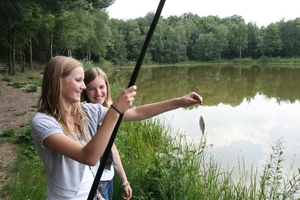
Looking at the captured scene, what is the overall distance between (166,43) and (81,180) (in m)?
57.2

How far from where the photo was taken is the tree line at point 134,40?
857 inches

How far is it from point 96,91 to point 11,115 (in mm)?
6010

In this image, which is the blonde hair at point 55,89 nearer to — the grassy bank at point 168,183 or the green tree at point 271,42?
the grassy bank at point 168,183

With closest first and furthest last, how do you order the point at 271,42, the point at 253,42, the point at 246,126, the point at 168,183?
the point at 168,183
the point at 246,126
the point at 271,42
the point at 253,42

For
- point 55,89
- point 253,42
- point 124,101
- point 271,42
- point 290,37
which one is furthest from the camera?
point 253,42

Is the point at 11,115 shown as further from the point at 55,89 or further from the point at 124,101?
the point at 124,101

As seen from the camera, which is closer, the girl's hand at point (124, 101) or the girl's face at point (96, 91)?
the girl's hand at point (124, 101)

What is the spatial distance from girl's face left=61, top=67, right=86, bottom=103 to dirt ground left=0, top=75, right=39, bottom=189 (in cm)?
260

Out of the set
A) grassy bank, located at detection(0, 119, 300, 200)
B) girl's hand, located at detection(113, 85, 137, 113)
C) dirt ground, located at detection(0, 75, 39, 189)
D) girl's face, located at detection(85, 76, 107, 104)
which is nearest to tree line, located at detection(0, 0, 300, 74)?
dirt ground, located at detection(0, 75, 39, 189)

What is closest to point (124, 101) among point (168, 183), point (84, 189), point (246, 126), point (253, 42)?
point (84, 189)

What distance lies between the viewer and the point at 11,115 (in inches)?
288

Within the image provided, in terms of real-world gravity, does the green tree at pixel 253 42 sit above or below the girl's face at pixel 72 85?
above

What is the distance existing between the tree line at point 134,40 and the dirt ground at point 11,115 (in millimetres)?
4693

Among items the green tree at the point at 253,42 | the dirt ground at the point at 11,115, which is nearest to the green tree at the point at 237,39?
the green tree at the point at 253,42
